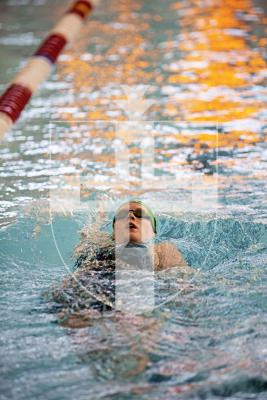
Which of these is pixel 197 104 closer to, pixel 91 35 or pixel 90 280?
pixel 91 35

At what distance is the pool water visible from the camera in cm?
228

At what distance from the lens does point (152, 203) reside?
4.11 m

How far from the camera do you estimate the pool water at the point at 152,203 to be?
7.48 feet

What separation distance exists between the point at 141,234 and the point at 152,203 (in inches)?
36.2

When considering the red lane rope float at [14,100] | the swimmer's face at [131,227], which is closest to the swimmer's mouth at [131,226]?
the swimmer's face at [131,227]

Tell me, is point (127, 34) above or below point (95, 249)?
above

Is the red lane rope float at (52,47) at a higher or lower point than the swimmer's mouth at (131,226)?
higher

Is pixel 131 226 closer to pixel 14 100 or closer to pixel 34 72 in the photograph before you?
pixel 14 100

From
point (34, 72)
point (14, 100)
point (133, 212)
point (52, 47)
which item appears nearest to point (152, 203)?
point (133, 212)

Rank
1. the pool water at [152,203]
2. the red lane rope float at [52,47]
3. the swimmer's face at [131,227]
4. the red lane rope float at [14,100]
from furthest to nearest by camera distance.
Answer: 1. the red lane rope float at [52,47]
2. the red lane rope float at [14,100]
3. the swimmer's face at [131,227]
4. the pool water at [152,203]

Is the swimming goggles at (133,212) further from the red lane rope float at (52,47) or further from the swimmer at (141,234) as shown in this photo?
the red lane rope float at (52,47)

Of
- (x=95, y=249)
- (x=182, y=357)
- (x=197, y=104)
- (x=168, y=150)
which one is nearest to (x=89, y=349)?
(x=182, y=357)

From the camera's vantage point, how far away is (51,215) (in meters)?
3.97

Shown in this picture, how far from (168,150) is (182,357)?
263 centimetres
